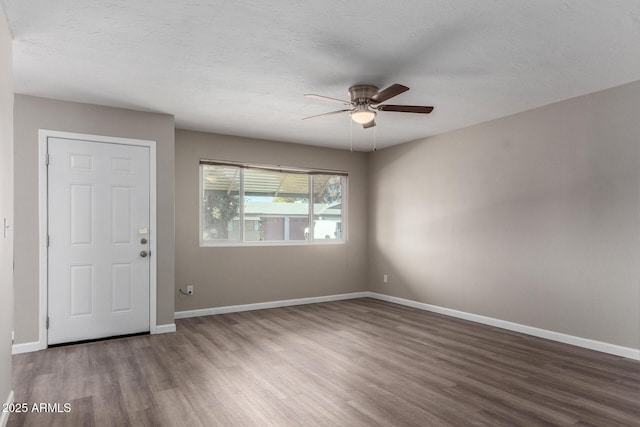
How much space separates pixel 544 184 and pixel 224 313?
4.42m

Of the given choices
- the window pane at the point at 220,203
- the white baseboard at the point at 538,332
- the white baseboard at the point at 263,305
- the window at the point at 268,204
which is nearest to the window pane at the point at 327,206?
the window at the point at 268,204

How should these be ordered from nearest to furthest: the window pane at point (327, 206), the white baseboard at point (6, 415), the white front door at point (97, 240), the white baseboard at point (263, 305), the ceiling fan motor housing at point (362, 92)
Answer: the white baseboard at point (6, 415) < the ceiling fan motor housing at point (362, 92) < the white front door at point (97, 240) < the white baseboard at point (263, 305) < the window pane at point (327, 206)

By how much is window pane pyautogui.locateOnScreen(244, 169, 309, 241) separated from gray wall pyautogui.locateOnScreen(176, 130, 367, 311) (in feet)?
0.69

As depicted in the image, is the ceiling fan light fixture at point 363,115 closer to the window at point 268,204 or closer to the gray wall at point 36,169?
the gray wall at point 36,169

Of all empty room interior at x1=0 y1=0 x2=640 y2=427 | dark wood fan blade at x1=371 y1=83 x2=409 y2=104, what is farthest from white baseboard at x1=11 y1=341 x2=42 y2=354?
dark wood fan blade at x1=371 y1=83 x2=409 y2=104

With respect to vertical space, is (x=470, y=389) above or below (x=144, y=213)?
below

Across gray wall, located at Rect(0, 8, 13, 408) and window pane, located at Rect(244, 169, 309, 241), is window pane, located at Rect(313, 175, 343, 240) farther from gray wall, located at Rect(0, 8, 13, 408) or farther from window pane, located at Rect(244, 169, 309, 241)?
gray wall, located at Rect(0, 8, 13, 408)

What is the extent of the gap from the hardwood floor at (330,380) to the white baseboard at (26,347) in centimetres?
12

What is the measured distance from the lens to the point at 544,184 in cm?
434

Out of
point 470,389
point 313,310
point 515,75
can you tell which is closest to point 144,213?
point 313,310

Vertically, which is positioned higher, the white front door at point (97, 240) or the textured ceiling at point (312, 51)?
the textured ceiling at point (312, 51)

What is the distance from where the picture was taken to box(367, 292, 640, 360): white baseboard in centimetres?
369

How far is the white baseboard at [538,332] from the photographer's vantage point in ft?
12.1

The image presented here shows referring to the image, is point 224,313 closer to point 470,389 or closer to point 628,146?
point 470,389
